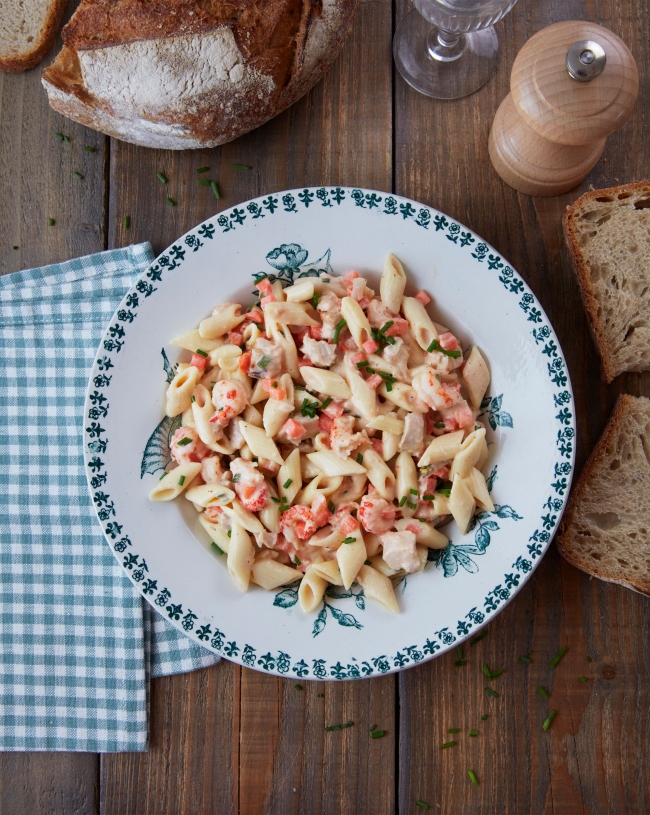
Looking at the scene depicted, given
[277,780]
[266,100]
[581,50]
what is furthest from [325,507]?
[581,50]

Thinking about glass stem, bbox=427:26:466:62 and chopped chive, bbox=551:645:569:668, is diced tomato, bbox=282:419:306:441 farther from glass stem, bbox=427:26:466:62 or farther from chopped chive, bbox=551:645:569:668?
glass stem, bbox=427:26:466:62

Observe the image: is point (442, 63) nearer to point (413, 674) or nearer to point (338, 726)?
point (413, 674)

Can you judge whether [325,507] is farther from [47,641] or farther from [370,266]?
[47,641]

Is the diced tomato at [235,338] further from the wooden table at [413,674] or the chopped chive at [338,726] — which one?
the chopped chive at [338,726]

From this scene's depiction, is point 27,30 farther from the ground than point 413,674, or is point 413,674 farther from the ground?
point 27,30

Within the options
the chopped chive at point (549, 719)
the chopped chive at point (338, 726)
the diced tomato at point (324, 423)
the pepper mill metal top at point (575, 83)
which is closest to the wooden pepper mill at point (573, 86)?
the pepper mill metal top at point (575, 83)

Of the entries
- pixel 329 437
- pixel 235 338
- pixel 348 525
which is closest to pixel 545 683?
pixel 348 525
